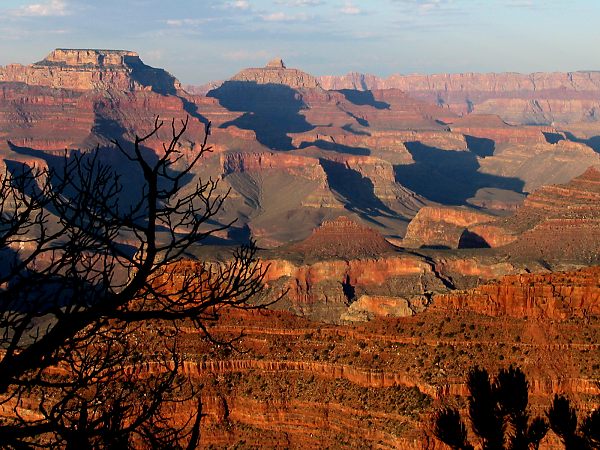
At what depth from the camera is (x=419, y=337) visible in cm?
3170

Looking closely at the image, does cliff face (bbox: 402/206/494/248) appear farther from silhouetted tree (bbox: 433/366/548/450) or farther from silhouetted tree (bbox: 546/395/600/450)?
silhouetted tree (bbox: 433/366/548/450)

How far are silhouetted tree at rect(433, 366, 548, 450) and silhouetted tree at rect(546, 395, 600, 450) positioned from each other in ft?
1.65

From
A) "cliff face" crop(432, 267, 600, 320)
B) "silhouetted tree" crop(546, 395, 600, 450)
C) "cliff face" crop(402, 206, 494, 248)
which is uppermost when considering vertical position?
"silhouetted tree" crop(546, 395, 600, 450)

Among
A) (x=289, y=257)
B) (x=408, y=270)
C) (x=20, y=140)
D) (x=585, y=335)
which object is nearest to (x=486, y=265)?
(x=408, y=270)

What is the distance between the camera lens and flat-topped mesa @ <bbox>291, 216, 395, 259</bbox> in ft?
282

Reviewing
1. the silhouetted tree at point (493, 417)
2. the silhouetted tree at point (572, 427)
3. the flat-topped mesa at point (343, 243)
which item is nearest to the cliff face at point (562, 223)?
the flat-topped mesa at point (343, 243)

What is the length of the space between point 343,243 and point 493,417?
237 feet

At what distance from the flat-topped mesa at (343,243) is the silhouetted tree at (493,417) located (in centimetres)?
6901

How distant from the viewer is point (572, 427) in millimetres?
16016

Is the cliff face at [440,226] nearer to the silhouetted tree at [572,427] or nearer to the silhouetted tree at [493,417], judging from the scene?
the silhouetted tree at [572,427]

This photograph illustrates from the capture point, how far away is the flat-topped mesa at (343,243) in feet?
282

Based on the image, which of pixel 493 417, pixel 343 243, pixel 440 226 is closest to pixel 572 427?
pixel 493 417

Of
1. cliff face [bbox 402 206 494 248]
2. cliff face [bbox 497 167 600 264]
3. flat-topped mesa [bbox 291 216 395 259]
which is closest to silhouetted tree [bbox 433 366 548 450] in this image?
flat-topped mesa [bbox 291 216 395 259]

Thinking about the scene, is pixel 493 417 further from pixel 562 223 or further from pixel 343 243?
pixel 562 223
